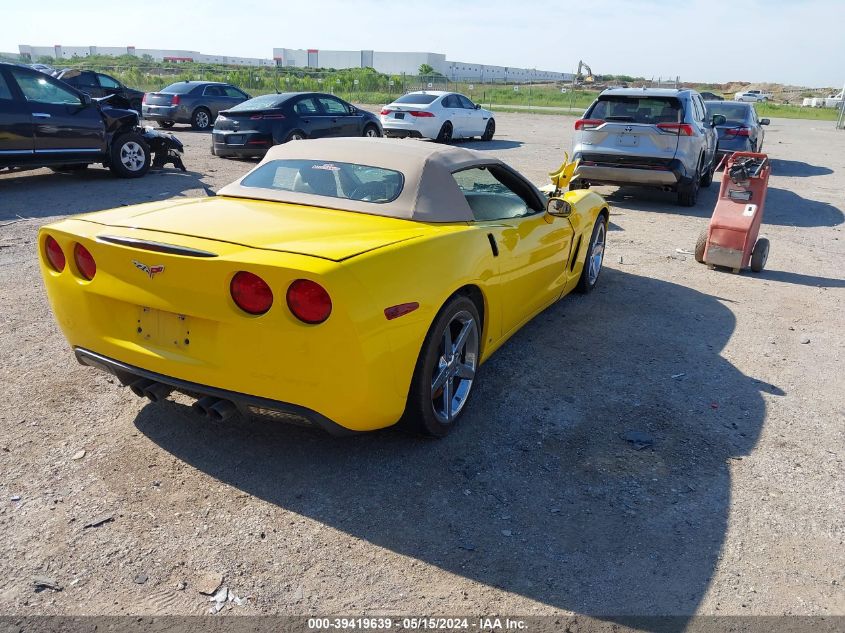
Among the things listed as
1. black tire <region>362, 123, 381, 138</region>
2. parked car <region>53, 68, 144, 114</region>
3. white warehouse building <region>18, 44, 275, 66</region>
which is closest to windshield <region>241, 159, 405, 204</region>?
black tire <region>362, 123, 381, 138</region>

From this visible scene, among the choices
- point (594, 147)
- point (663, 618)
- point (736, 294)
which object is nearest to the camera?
point (663, 618)

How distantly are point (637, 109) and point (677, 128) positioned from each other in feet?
2.45

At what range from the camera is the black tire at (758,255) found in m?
7.39

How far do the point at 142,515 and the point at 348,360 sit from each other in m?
1.13

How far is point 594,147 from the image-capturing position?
35.4 feet

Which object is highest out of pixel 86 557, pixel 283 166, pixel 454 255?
pixel 283 166

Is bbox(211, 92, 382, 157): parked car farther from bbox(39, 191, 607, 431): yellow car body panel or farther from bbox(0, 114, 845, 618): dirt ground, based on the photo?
bbox(39, 191, 607, 431): yellow car body panel

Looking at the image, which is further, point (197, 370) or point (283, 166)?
point (283, 166)

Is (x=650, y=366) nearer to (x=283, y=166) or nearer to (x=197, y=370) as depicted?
(x=283, y=166)

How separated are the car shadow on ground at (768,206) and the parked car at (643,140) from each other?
0.48 metres

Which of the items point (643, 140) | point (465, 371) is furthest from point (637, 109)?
point (465, 371)

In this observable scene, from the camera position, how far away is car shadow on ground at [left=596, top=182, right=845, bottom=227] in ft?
35.3

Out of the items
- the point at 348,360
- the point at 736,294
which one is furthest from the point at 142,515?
the point at 736,294

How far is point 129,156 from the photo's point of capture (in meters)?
11.6
